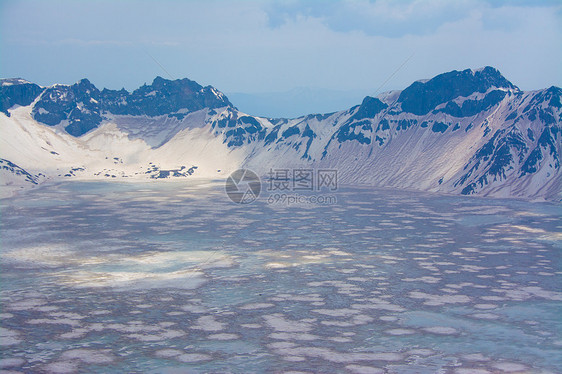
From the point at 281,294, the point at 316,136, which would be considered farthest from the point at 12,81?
→ the point at 281,294

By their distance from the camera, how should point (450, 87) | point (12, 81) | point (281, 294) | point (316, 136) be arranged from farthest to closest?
point (12, 81), point (316, 136), point (450, 87), point (281, 294)

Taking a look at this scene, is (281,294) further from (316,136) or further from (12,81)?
(12,81)

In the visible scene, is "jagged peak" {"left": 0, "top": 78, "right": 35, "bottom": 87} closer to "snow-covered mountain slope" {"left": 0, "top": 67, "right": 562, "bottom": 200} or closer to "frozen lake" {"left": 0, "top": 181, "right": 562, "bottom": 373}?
"snow-covered mountain slope" {"left": 0, "top": 67, "right": 562, "bottom": 200}

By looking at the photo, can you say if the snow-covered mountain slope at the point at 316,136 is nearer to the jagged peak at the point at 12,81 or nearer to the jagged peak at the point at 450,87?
the jagged peak at the point at 450,87

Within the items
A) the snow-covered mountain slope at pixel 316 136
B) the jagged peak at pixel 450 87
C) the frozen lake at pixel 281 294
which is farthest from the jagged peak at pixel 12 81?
the frozen lake at pixel 281 294

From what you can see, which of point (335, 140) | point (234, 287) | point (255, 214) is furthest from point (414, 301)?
point (335, 140)

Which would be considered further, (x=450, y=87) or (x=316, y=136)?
(x=316, y=136)

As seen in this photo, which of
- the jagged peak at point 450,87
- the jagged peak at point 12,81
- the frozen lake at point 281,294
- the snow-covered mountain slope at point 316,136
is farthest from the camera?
the jagged peak at point 12,81
